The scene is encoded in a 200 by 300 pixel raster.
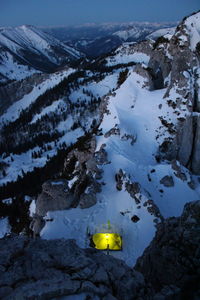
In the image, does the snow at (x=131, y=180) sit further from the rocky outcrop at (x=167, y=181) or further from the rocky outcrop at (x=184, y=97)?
the rocky outcrop at (x=184, y=97)

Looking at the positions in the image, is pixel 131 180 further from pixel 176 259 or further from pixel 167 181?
pixel 176 259

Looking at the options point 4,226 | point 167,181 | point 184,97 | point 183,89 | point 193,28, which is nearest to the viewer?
point 167,181

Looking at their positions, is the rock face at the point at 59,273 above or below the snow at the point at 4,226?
above

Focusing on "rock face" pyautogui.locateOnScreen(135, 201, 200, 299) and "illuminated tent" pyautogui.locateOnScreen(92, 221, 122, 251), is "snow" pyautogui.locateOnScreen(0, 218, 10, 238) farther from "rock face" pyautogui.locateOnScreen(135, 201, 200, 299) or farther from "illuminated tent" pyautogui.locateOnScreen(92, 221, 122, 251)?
"rock face" pyautogui.locateOnScreen(135, 201, 200, 299)

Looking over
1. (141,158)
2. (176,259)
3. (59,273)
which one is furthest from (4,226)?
(59,273)

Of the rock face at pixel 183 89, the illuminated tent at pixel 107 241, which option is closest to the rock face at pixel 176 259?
the illuminated tent at pixel 107 241
